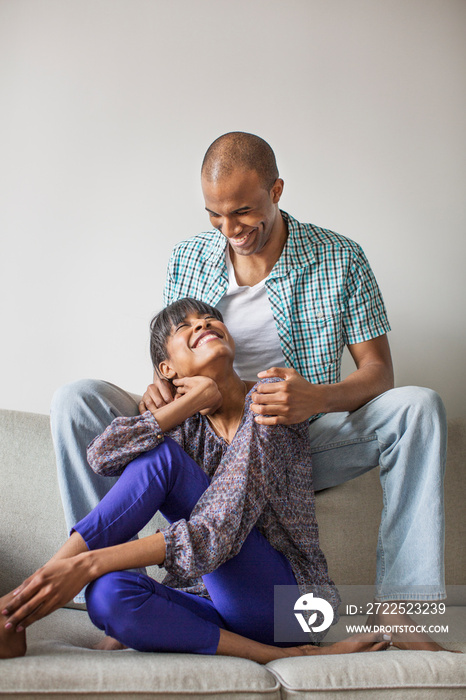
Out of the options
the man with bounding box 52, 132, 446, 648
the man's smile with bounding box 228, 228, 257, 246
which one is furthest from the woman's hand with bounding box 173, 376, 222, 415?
the man's smile with bounding box 228, 228, 257, 246

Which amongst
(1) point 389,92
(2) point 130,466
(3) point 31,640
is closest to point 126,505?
(2) point 130,466

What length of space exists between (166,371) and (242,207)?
0.52 m

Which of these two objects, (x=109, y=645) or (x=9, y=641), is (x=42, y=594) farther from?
(x=109, y=645)

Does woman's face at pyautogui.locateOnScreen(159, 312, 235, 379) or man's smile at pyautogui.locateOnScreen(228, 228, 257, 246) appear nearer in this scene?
woman's face at pyautogui.locateOnScreen(159, 312, 235, 379)

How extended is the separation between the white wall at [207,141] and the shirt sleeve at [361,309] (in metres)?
0.52

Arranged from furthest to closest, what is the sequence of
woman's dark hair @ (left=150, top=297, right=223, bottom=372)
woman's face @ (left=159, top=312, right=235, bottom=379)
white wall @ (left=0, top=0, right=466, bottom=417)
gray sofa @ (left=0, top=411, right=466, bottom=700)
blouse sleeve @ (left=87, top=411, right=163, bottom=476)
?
1. white wall @ (left=0, top=0, right=466, bottom=417)
2. woman's dark hair @ (left=150, top=297, right=223, bottom=372)
3. woman's face @ (left=159, top=312, right=235, bottom=379)
4. blouse sleeve @ (left=87, top=411, right=163, bottom=476)
5. gray sofa @ (left=0, top=411, right=466, bottom=700)

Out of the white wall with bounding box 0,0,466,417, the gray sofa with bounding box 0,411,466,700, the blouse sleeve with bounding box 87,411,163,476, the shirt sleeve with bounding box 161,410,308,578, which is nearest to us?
the gray sofa with bounding box 0,411,466,700

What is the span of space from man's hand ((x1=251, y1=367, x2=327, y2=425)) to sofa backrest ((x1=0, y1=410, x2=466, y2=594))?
1.79 ft

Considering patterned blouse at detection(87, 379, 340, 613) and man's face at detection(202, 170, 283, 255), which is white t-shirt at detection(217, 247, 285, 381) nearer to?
man's face at detection(202, 170, 283, 255)

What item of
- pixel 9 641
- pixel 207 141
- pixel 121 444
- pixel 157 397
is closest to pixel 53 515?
pixel 157 397

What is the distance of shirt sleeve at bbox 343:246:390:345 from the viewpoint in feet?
6.62

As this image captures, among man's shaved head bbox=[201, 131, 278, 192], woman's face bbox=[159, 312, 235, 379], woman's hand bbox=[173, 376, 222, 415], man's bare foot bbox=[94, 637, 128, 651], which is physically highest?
man's shaved head bbox=[201, 131, 278, 192]

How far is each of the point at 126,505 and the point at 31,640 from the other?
363 mm

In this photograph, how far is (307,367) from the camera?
6.75 ft
